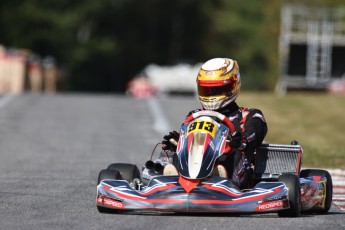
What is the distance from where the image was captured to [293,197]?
985cm

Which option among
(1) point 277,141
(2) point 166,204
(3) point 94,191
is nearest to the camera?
(2) point 166,204

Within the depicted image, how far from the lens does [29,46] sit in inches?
3002

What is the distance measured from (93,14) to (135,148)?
60981mm

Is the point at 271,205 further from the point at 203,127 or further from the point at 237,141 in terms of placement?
the point at 203,127

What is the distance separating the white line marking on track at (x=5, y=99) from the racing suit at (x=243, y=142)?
1596 cm

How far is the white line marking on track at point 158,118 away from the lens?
22.3 meters

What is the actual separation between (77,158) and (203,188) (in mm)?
6894

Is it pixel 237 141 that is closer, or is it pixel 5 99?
pixel 237 141

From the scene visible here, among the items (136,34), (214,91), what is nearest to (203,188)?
(214,91)

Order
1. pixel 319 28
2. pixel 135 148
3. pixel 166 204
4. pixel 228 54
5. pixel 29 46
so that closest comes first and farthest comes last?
pixel 166 204 → pixel 135 148 → pixel 319 28 → pixel 29 46 → pixel 228 54

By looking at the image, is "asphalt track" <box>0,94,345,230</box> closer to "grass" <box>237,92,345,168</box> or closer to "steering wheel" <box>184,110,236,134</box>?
"steering wheel" <box>184,110,236,134</box>

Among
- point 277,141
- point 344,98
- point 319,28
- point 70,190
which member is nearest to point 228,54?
point 319,28

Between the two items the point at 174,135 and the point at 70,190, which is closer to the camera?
the point at 174,135

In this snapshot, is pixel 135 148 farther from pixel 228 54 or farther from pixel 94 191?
pixel 228 54
